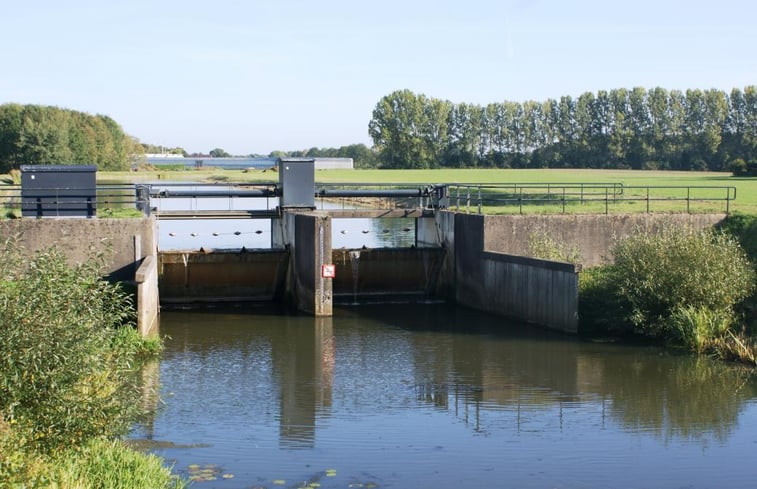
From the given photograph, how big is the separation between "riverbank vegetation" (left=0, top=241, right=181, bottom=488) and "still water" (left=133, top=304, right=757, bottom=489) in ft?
6.58

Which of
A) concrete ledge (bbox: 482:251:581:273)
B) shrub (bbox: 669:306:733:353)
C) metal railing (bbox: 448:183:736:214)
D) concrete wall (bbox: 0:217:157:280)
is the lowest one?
shrub (bbox: 669:306:733:353)

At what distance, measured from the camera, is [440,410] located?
1867cm

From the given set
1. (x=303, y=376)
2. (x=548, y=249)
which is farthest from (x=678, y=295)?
(x=303, y=376)

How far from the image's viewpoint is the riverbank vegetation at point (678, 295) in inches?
942

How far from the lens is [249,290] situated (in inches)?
1231

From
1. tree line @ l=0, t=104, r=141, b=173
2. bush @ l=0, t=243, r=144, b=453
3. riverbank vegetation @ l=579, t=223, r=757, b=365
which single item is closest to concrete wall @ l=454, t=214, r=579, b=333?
riverbank vegetation @ l=579, t=223, r=757, b=365

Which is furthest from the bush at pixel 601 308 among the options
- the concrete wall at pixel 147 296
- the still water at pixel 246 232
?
the still water at pixel 246 232

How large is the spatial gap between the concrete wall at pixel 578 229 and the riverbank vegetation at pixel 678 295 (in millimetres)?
4315

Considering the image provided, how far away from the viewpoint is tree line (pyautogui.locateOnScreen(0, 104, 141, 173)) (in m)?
89.6

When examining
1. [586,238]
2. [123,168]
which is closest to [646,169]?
[123,168]

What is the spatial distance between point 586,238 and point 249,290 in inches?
419

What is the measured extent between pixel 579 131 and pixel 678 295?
95.1m

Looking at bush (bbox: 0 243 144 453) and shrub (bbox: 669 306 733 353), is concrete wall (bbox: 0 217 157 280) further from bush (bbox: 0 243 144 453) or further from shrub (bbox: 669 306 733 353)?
bush (bbox: 0 243 144 453)

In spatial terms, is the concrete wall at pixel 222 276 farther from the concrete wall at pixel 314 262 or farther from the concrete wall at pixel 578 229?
the concrete wall at pixel 578 229
